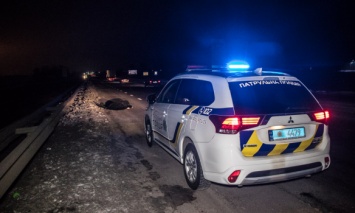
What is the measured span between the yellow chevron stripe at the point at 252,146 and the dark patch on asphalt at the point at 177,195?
45.8 inches

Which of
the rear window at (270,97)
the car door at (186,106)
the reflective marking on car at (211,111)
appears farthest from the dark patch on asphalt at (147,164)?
the rear window at (270,97)

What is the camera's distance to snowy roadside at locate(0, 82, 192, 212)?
4.25 meters

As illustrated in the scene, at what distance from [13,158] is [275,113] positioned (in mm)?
4318

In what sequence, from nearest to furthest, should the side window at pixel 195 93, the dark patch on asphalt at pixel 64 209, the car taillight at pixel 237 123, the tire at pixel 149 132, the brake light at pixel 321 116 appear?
the car taillight at pixel 237 123
the dark patch on asphalt at pixel 64 209
the brake light at pixel 321 116
the side window at pixel 195 93
the tire at pixel 149 132

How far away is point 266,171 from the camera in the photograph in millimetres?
3906

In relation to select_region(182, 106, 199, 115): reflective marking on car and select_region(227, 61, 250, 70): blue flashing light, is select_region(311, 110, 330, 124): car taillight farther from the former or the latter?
select_region(182, 106, 199, 115): reflective marking on car

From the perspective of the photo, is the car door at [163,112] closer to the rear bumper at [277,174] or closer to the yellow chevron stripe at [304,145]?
the rear bumper at [277,174]

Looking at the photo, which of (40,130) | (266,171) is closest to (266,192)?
(266,171)

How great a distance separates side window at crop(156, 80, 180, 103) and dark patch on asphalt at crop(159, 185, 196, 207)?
1.72m

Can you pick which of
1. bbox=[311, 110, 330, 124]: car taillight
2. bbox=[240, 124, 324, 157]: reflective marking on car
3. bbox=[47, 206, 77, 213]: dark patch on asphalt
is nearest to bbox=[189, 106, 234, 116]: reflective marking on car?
bbox=[240, 124, 324, 157]: reflective marking on car

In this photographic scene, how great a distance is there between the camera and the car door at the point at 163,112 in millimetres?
5885

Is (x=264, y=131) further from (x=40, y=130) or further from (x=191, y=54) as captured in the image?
(x=191, y=54)

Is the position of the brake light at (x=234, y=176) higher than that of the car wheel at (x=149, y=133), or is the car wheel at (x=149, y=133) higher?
the brake light at (x=234, y=176)

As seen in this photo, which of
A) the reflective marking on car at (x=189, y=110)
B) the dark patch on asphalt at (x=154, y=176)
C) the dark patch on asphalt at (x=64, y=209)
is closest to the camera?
the dark patch on asphalt at (x=64, y=209)
